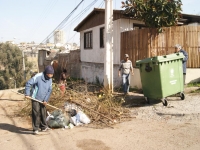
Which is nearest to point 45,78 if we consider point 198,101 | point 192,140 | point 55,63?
point 192,140

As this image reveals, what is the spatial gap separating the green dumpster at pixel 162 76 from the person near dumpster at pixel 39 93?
3.10m

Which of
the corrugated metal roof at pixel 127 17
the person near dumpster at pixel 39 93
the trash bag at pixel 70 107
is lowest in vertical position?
the trash bag at pixel 70 107

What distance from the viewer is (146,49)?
8914 mm

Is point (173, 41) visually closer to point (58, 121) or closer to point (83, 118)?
point (83, 118)

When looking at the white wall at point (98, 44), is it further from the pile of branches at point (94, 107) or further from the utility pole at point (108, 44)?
the pile of branches at point (94, 107)

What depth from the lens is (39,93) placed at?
5074 millimetres

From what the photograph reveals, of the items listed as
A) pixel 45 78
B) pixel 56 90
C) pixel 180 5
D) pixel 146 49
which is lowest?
pixel 56 90

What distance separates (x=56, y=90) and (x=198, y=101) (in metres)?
4.55

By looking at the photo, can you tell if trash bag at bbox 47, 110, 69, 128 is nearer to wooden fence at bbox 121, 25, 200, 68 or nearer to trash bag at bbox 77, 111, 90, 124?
trash bag at bbox 77, 111, 90, 124

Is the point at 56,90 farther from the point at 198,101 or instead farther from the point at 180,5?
the point at 180,5

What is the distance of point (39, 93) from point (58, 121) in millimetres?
897

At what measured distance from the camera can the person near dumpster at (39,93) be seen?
503cm

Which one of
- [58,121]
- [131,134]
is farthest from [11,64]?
[131,134]

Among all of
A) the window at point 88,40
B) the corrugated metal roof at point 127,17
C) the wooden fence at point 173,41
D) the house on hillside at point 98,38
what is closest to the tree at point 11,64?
the house on hillside at point 98,38
